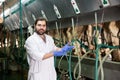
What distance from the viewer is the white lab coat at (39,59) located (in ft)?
10.9

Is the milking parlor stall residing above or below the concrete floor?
above

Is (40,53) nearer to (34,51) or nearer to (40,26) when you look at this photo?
(34,51)

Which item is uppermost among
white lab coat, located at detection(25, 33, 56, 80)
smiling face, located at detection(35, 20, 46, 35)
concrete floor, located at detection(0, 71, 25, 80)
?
smiling face, located at detection(35, 20, 46, 35)

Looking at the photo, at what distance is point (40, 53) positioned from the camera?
3.27 meters

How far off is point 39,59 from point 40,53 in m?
0.07

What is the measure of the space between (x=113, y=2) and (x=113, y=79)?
2.85 ft

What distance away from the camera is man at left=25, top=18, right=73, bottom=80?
3.28m

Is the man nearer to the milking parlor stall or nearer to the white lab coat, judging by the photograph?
the white lab coat

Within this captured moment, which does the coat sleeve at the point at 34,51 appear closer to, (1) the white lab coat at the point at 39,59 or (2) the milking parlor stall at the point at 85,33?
(1) the white lab coat at the point at 39,59

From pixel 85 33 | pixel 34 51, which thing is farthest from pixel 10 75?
pixel 34 51

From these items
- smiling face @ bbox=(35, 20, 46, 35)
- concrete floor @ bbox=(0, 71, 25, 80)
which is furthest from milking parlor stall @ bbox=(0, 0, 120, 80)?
concrete floor @ bbox=(0, 71, 25, 80)

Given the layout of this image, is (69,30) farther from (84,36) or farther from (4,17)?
(4,17)

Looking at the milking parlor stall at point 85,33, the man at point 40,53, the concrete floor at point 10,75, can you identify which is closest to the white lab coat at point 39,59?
the man at point 40,53

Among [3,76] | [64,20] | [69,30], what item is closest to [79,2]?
Answer: [64,20]
